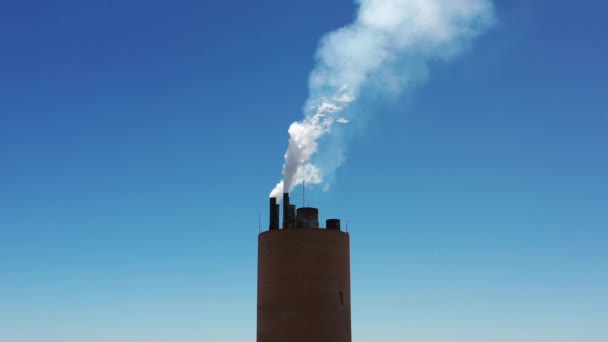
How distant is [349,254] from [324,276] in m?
2.82

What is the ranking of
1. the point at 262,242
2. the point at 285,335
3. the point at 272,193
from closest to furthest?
the point at 285,335
the point at 262,242
the point at 272,193

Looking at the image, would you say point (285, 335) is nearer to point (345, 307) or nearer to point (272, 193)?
point (345, 307)

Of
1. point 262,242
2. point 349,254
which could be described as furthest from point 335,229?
point 262,242

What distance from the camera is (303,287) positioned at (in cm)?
3419

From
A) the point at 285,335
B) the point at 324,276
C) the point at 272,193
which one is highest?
the point at 272,193

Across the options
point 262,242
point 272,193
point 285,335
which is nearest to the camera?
point 285,335

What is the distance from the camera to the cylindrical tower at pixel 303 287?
33906 mm

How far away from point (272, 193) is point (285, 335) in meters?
8.79

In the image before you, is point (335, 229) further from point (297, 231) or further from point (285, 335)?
point (285, 335)

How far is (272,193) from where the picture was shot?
39.2 m

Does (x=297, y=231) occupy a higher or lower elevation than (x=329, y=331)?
higher

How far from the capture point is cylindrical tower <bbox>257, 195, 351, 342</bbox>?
111 feet

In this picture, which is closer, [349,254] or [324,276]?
[324,276]

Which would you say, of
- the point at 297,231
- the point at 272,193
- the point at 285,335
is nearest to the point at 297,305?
the point at 285,335
